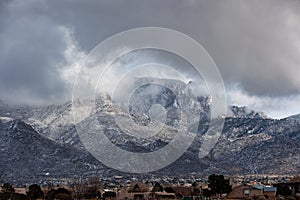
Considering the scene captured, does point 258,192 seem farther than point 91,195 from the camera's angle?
No

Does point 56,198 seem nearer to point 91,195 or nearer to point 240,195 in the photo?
point 91,195

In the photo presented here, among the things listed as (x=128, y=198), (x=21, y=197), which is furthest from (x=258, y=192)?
(x=21, y=197)

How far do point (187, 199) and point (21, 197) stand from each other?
39770 millimetres

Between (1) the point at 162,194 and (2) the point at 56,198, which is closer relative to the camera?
(2) the point at 56,198

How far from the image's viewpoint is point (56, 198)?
129 m

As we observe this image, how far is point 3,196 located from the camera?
388ft

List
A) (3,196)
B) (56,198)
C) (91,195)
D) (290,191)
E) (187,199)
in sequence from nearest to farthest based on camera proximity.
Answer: (187,199) → (3,196) → (56,198) → (290,191) → (91,195)

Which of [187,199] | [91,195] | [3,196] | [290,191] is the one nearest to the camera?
[187,199]

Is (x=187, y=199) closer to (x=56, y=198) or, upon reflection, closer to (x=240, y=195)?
(x=240, y=195)

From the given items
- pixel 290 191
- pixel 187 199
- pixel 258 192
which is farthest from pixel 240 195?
pixel 187 199

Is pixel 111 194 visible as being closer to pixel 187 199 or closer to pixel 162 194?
pixel 162 194

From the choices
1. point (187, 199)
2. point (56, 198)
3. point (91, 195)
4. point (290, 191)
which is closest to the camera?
point (187, 199)

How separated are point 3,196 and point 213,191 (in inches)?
2008

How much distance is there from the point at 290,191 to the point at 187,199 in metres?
41.0
